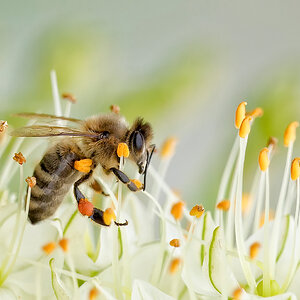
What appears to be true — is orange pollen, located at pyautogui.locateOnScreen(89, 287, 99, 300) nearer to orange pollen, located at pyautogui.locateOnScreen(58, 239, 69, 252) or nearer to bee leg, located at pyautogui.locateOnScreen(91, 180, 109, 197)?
orange pollen, located at pyautogui.locateOnScreen(58, 239, 69, 252)

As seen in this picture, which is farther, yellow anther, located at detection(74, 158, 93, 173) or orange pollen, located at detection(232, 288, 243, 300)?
yellow anther, located at detection(74, 158, 93, 173)

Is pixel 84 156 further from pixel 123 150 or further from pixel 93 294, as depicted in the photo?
pixel 93 294

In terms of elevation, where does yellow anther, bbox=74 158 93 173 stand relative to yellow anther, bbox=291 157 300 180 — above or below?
below

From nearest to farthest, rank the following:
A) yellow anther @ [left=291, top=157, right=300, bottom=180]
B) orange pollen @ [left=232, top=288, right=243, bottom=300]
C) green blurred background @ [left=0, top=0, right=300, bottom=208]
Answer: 1. orange pollen @ [left=232, top=288, right=243, bottom=300]
2. yellow anther @ [left=291, top=157, right=300, bottom=180]
3. green blurred background @ [left=0, top=0, right=300, bottom=208]

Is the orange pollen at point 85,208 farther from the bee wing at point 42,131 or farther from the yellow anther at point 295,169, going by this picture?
the yellow anther at point 295,169

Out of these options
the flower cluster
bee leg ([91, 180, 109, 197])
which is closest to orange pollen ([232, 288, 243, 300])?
the flower cluster

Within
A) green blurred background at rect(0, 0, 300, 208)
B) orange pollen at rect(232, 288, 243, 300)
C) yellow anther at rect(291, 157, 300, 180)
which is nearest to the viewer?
orange pollen at rect(232, 288, 243, 300)

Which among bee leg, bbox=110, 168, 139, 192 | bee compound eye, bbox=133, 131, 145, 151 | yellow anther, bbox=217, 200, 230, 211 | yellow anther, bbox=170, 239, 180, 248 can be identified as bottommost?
yellow anther, bbox=170, 239, 180, 248

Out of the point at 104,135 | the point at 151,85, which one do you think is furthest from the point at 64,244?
the point at 151,85

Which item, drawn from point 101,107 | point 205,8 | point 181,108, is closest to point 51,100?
point 101,107
